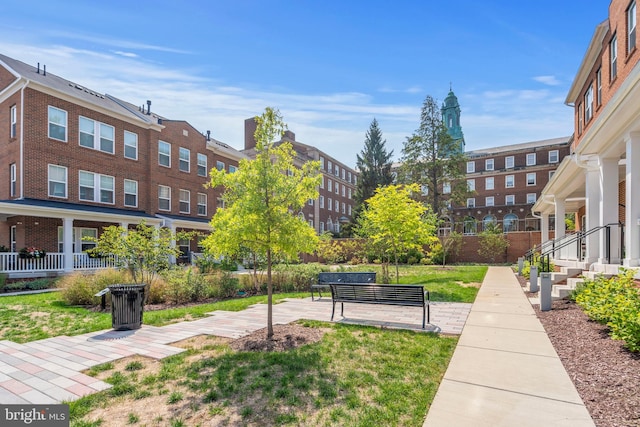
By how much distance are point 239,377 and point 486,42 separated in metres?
11.3

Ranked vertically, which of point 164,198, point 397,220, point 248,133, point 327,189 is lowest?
point 397,220

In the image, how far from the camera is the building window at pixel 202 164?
1110 inches

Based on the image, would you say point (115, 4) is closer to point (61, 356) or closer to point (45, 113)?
point (61, 356)

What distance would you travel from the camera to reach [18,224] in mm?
17812

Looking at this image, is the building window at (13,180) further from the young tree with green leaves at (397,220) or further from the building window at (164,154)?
the young tree with green leaves at (397,220)

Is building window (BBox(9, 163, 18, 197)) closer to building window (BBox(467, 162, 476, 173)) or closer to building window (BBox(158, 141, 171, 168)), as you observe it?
building window (BBox(158, 141, 171, 168))

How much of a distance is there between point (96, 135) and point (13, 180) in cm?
481

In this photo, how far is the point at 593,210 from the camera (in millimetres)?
10242

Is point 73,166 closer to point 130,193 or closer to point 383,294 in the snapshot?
point 130,193

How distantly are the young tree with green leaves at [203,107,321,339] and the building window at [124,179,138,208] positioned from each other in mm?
19818

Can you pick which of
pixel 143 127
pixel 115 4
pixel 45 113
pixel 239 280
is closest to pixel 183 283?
pixel 239 280

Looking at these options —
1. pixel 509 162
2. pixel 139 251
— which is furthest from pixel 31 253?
pixel 509 162

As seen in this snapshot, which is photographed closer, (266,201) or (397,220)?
(266,201)

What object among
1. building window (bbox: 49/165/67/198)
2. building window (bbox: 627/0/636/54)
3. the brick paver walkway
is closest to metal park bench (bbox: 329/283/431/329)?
the brick paver walkway
